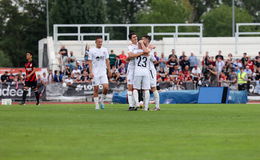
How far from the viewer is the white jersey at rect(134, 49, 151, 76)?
2319 centimetres

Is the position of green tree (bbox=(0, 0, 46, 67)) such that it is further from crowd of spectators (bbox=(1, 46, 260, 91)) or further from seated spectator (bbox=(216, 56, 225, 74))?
seated spectator (bbox=(216, 56, 225, 74))

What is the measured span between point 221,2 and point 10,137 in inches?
4520

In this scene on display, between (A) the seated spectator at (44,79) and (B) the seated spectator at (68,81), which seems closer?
(B) the seated spectator at (68,81)

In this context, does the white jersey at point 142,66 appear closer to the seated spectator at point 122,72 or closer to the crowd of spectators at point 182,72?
the crowd of spectators at point 182,72

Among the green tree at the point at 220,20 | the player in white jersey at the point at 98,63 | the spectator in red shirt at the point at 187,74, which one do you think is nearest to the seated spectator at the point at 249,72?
the spectator in red shirt at the point at 187,74

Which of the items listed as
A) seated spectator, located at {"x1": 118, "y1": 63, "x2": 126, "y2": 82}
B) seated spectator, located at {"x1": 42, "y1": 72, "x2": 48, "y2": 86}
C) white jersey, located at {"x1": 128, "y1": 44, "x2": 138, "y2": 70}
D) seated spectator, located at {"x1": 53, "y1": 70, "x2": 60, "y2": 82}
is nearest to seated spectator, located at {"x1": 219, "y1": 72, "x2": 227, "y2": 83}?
seated spectator, located at {"x1": 118, "y1": 63, "x2": 126, "y2": 82}

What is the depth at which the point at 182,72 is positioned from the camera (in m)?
43.6

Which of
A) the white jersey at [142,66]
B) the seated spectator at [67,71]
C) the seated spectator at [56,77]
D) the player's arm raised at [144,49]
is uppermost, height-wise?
the player's arm raised at [144,49]

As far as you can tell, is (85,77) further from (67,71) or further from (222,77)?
(222,77)

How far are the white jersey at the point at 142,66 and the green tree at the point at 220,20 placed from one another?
88.4 meters

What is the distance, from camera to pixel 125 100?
37438 millimetres

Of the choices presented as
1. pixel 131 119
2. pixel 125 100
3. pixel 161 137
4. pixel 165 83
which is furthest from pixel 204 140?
pixel 165 83

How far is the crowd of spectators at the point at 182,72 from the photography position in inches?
1678

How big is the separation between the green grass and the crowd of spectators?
962 inches
